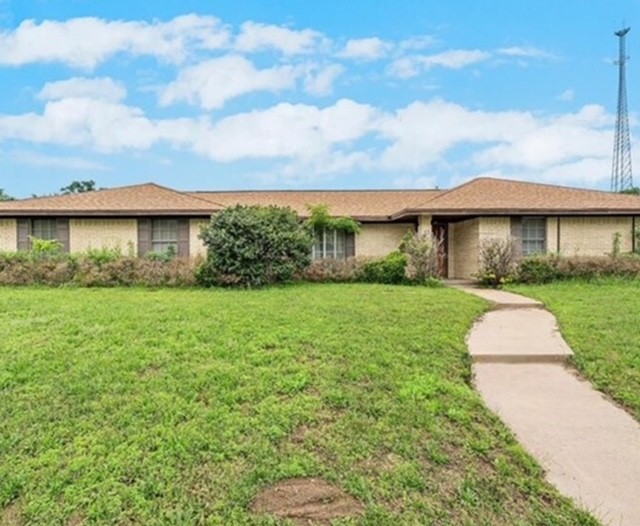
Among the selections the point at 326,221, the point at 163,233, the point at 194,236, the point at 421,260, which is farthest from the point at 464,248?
the point at 163,233

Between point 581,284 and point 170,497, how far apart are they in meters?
13.7

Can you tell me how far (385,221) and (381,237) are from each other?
2.37ft

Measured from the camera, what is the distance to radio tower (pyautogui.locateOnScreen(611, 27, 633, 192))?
22.1m

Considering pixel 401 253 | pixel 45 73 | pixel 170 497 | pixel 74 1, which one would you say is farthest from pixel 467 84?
pixel 170 497

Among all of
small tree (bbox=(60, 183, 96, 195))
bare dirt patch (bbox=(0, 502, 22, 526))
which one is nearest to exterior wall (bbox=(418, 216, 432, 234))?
bare dirt patch (bbox=(0, 502, 22, 526))

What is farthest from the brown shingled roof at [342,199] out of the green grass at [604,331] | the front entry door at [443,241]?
the green grass at [604,331]

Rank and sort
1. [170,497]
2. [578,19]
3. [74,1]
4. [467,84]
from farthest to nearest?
[467,84] < [578,19] < [74,1] < [170,497]

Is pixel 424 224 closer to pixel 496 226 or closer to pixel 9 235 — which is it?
pixel 496 226

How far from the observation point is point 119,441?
156 inches

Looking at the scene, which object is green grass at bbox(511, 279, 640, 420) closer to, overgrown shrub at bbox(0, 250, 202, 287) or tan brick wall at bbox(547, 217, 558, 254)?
tan brick wall at bbox(547, 217, 558, 254)

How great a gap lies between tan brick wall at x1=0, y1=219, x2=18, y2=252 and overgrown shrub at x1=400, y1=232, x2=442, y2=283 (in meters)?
13.6

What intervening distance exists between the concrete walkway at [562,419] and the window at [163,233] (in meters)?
12.2

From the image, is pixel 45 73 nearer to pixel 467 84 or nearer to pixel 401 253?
pixel 401 253

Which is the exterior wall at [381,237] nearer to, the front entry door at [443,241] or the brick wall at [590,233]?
the front entry door at [443,241]
